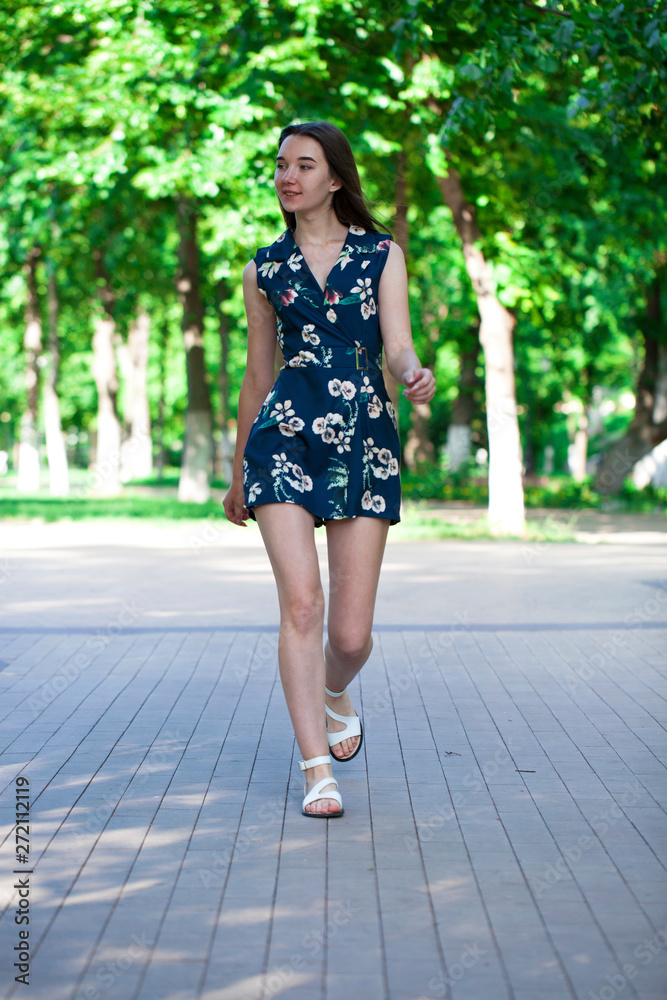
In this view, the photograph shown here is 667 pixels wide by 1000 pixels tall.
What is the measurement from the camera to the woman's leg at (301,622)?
4.10m

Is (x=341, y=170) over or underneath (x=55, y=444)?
over

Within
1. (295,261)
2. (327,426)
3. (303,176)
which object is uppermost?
(303,176)

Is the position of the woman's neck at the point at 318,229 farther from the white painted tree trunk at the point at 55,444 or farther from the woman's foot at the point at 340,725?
the white painted tree trunk at the point at 55,444

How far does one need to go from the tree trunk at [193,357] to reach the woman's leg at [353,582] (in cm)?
1900

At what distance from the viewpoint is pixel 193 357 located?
23.1 m

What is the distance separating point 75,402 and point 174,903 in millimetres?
53341

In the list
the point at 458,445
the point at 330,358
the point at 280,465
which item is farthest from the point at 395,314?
the point at 458,445

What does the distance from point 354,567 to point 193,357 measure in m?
19.3

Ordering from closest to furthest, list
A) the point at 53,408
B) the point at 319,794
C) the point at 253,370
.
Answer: the point at 319,794 → the point at 253,370 → the point at 53,408

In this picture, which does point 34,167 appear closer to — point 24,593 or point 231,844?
point 24,593

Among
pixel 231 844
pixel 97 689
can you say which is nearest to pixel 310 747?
pixel 231 844

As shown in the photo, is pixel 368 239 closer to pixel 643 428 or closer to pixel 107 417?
pixel 643 428

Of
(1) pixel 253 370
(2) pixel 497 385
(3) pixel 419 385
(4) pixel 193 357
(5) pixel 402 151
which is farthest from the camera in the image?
(4) pixel 193 357

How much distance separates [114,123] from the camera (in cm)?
1659
